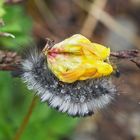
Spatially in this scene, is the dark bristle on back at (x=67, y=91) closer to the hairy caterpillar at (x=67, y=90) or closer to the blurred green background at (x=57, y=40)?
the hairy caterpillar at (x=67, y=90)

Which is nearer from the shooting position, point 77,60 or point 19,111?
point 77,60

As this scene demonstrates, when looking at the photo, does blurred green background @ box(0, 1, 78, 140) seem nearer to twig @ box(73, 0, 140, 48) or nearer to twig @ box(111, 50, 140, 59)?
twig @ box(73, 0, 140, 48)

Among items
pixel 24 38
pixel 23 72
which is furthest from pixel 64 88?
pixel 24 38

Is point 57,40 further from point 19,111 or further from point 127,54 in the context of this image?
point 127,54

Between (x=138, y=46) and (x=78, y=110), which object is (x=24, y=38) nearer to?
(x=78, y=110)

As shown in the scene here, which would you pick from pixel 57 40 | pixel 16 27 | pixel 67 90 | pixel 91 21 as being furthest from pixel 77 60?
pixel 91 21

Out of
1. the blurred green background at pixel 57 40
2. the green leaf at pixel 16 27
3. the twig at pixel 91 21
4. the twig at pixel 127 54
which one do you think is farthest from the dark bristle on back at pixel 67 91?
the twig at pixel 91 21
